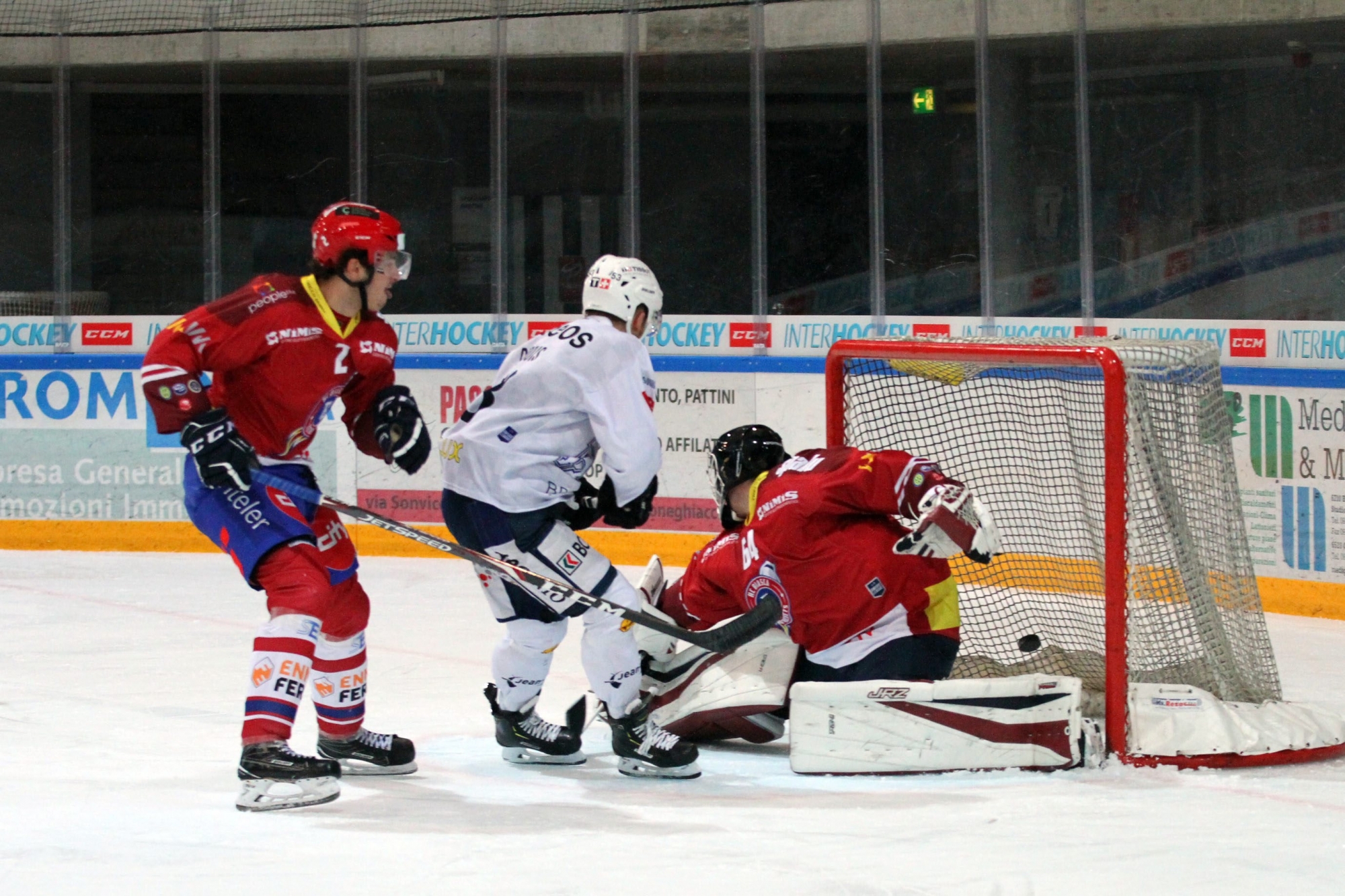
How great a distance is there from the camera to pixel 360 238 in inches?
124

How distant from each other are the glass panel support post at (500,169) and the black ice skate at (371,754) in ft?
13.2

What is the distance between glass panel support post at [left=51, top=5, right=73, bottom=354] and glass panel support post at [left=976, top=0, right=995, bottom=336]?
13.5ft

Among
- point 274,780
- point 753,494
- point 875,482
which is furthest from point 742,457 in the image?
point 274,780

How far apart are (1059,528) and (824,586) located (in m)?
1.23

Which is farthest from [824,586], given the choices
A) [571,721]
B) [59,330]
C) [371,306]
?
[59,330]

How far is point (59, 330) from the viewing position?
24.0 feet

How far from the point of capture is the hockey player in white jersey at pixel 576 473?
3266 mm

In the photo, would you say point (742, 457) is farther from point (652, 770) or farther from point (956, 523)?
point (652, 770)

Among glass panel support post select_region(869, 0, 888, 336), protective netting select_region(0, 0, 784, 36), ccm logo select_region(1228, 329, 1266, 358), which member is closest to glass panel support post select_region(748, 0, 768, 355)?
glass panel support post select_region(869, 0, 888, 336)

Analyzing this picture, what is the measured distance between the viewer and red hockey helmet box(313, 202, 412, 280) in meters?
3.14

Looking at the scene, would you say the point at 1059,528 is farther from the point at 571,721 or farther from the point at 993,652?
the point at 571,721

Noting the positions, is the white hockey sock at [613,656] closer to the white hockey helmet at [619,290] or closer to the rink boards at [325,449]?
the white hockey helmet at [619,290]

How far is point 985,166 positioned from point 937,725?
3.99 meters

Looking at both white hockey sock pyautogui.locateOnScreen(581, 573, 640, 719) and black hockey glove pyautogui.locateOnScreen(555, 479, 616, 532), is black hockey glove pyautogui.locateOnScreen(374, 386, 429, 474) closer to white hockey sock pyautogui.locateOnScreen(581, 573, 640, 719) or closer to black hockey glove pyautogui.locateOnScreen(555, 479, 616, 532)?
black hockey glove pyautogui.locateOnScreen(555, 479, 616, 532)
